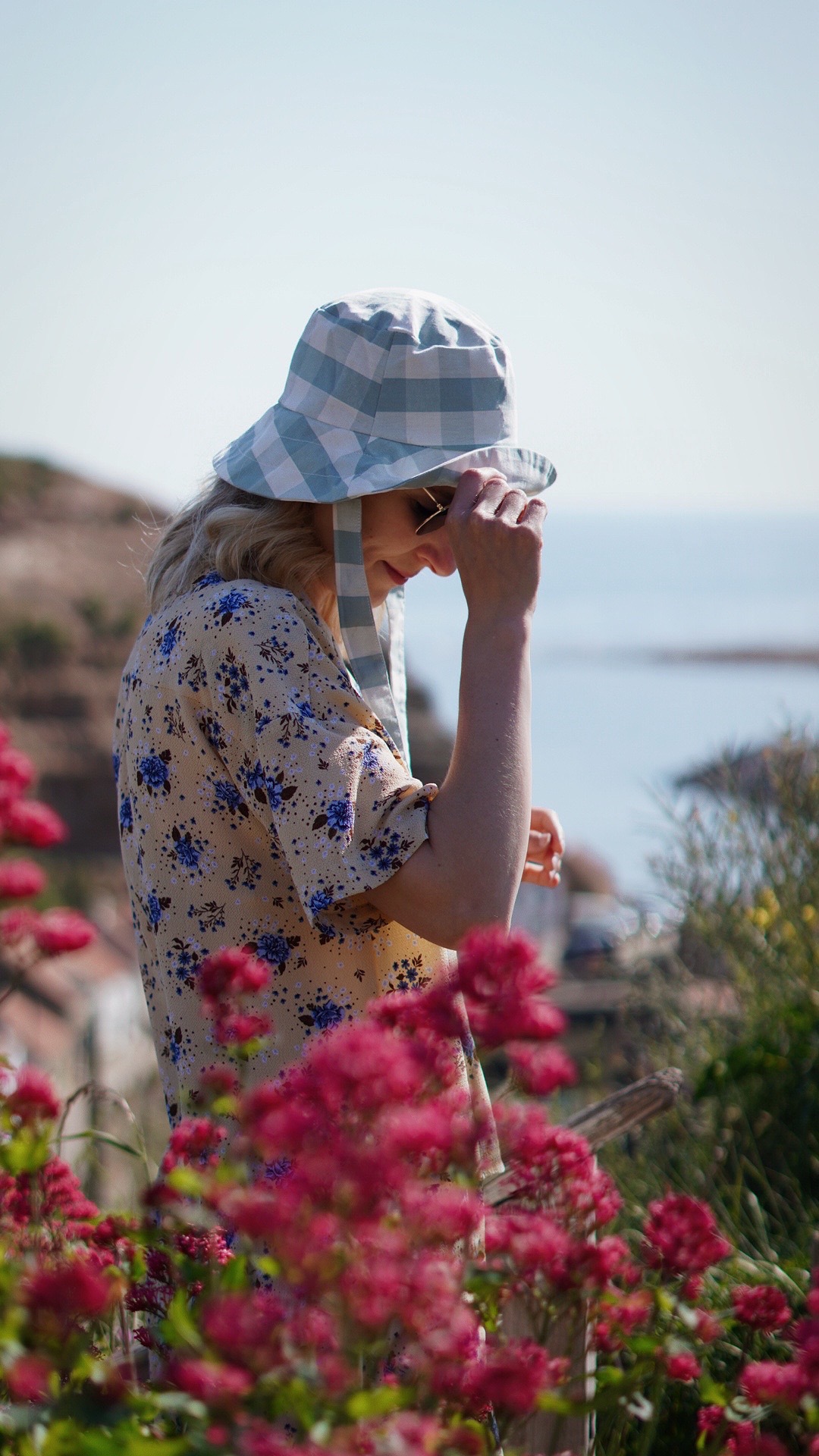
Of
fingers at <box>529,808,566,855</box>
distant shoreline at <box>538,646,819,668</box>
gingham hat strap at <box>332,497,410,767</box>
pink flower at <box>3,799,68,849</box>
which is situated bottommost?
distant shoreline at <box>538,646,819,668</box>

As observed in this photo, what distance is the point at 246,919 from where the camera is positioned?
1.33 metres

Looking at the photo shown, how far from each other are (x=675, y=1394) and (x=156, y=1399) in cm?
139

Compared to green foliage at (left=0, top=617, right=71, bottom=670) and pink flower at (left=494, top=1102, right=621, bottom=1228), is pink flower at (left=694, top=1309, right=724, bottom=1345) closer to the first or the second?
pink flower at (left=494, top=1102, right=621, bottom=1228)

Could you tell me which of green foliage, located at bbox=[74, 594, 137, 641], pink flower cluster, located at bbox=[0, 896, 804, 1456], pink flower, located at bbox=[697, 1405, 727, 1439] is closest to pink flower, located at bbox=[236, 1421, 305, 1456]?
pink flower cluster, located at bbox=[0, 896, 804, 1456]

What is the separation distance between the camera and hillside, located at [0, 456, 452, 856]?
72.8ft

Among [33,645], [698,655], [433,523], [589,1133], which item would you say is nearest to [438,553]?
[433,523]

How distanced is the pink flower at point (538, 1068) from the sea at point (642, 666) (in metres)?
0.58

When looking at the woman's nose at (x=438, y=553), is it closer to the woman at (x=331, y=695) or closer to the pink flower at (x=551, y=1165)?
the woman at (x=331, y=695)

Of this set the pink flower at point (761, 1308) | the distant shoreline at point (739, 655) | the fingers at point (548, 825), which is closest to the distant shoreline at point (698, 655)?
the distant shoreline at point (739, 655)

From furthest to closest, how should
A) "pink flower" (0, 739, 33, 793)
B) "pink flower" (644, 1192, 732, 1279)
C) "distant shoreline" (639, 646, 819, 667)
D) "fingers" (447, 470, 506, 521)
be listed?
"distant shoreline" (639, 646, 819, 667), "fingers" (447, 470, 506, 521), "pink flower" (0, 739, 33, 793), "pink flower" (644, 1192, 732, 1279)

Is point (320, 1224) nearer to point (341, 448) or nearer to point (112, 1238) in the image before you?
point (112, 1238)

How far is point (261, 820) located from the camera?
126 centimetres

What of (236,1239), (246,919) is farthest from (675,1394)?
(246,919)

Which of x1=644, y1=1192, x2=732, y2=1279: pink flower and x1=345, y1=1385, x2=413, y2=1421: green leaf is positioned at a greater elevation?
x1=345, y1=1385, x2=413, y2=1421: green leaf
